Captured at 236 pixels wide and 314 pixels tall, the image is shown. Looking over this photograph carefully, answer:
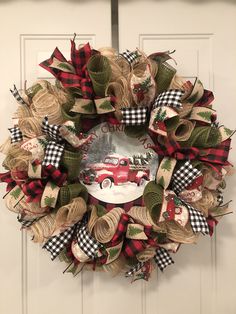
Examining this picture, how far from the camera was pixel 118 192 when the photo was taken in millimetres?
979

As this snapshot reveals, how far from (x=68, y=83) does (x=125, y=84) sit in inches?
6.2

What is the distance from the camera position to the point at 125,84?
35.4 inches

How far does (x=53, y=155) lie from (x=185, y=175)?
361mm

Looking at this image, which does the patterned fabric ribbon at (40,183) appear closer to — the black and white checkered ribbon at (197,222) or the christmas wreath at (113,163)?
the christmas wreath at (113,163)

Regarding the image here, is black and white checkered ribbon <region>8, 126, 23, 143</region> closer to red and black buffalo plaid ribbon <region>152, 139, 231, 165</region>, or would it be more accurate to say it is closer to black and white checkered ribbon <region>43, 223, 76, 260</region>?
black and white checkered ribbon <region>43, 223, 76, 260</region>

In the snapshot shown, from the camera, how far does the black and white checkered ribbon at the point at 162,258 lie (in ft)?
3.20

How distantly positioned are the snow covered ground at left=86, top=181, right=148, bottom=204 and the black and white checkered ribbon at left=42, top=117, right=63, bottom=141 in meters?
0.20

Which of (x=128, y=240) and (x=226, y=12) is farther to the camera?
(x=226, y=12)

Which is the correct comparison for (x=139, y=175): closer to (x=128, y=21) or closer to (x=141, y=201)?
(x=141, y=201)

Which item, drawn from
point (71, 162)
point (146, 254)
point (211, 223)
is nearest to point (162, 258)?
point (146, 254)

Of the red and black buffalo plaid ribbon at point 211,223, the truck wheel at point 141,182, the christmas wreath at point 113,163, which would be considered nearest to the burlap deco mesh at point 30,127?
the christmas wreath at point 113,163

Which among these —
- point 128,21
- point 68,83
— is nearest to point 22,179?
point 68,83

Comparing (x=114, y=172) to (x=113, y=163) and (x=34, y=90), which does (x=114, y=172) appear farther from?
(x=34, y=90)

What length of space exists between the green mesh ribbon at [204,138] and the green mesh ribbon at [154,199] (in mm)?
147
